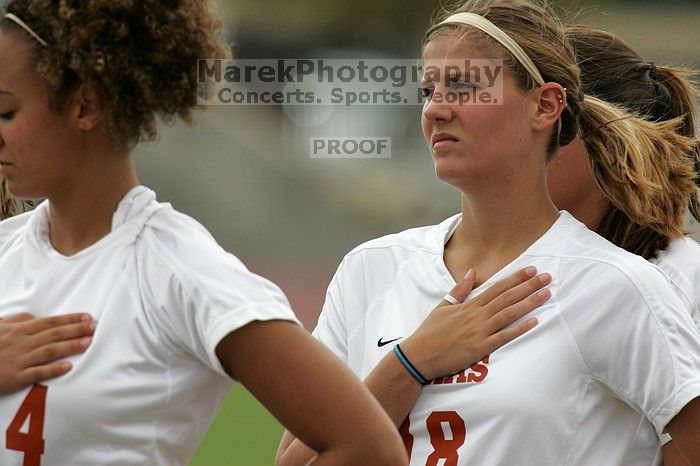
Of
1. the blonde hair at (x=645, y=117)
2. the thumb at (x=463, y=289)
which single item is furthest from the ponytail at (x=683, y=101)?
the thumb at (x=463, y=289)

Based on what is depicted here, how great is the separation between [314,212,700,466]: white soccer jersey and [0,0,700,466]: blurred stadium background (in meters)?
11.2

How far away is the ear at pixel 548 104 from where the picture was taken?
2689mm

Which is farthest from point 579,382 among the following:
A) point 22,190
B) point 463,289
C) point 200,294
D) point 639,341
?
point 22,190

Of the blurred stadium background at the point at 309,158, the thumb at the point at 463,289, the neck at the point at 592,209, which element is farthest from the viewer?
the blurred stadium background at the point at 309,158

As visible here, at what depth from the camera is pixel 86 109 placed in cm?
203

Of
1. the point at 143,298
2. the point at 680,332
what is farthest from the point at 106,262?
the point at 680,332

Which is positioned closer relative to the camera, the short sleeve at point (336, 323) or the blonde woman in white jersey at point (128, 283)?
the blonde woman in white jersey at point (128, 283)

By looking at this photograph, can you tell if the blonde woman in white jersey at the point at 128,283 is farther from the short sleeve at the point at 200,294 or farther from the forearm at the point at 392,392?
the forearm at the point at 392,392

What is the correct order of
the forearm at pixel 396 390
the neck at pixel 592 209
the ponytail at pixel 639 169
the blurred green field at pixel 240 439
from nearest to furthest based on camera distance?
the forearm at pixel 396 390 < the ponytail at pixel 639 169 < the neck at pixel 592 209 < the blurred green field at pixel 240 439

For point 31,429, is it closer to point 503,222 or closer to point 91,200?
point 91,200

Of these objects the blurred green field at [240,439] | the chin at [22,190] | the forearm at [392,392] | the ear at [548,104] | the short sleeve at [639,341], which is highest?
the ear at [548,104]

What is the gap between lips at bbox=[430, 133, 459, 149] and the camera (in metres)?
2.59

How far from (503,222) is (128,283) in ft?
3.31

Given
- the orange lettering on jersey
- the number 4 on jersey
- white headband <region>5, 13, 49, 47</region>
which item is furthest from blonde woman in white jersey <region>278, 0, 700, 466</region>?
white headband <region>5, 13, 49, 47</region>
